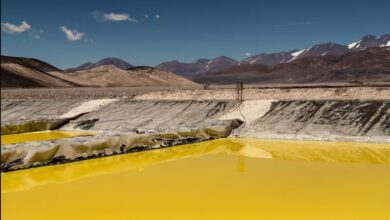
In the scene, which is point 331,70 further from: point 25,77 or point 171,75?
point 25,77

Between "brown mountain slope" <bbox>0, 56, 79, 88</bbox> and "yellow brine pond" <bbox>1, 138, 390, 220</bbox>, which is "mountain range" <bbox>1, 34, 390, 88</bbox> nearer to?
"brown mountain slope" <bbox>0, 56, 79, 88</bbox>

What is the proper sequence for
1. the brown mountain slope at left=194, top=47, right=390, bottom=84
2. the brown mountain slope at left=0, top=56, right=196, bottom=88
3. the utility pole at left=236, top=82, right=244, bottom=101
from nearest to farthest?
the utility pole at left=236, top=82, right=244, bottom=101 < the brown mountain slope at left=0, top=56, right=196, bottom=88 < the brown mountain slope at left=194, top=47, right=390, bottom=84

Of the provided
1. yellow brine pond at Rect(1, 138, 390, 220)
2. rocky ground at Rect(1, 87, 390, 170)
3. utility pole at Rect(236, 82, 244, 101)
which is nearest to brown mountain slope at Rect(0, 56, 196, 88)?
rocky ground at Rect(1, 87, 390, 170)

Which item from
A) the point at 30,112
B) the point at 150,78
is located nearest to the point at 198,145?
the point at 30,112

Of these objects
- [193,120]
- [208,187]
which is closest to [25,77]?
[193,120]

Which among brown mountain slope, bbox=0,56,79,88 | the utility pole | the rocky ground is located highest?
brown mountain slope, bbox=0,56,79,88

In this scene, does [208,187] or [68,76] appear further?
[68,76]
